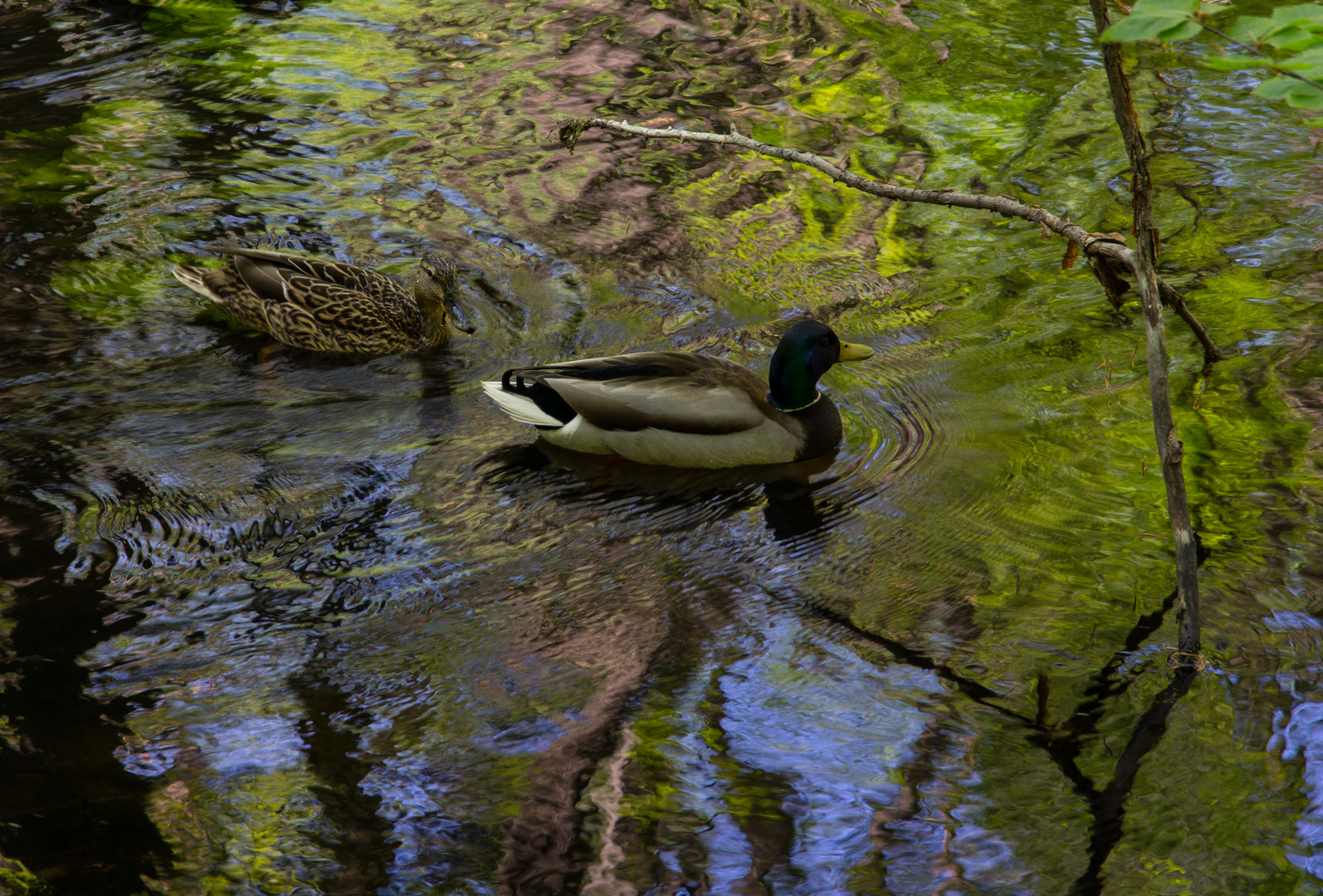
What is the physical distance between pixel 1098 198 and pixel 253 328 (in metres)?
5.74

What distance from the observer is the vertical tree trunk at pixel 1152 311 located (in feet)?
12.1

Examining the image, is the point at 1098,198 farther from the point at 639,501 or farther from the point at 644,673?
the point at 644,673

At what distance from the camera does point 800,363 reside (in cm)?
587

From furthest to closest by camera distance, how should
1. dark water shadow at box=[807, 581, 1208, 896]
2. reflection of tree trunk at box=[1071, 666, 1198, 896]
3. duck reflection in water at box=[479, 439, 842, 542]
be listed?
duck reflection in water at box=[479, 439, 842, 542] → dark water shadow at box=[807, 581, 1208, 896] → reflection of tree trunk at box=[1071, 666, 1198, 896]

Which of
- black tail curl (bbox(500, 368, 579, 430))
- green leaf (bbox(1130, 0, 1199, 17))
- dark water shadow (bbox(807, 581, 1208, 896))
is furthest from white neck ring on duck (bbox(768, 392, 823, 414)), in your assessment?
green leaf (bbox(1130, 0, 1199, 17))

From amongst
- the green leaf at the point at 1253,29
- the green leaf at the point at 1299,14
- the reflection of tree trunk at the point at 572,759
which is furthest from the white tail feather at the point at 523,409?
the green leaf at the point at 1299,14

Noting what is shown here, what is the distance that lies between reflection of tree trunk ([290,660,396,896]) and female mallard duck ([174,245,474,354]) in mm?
2889

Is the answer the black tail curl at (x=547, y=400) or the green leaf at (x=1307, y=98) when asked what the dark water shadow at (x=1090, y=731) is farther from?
the green leaf at (x=1307, y=98)

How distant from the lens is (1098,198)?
26.1ft

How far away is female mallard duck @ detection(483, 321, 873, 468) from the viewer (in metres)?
5.78

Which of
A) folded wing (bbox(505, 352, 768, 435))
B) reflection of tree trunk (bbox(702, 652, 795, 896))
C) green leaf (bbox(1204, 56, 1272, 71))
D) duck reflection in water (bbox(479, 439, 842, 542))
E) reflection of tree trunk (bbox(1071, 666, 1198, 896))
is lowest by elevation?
reflection of tree trunk (bbox(702, 652, 795, 896))

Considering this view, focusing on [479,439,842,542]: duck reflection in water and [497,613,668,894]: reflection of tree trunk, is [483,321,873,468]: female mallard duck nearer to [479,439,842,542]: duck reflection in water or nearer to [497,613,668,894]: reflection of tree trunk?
[479,439,842,542]: duck reflection in water

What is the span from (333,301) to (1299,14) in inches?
210

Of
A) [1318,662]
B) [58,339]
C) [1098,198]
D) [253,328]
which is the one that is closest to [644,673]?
[1318,662]
